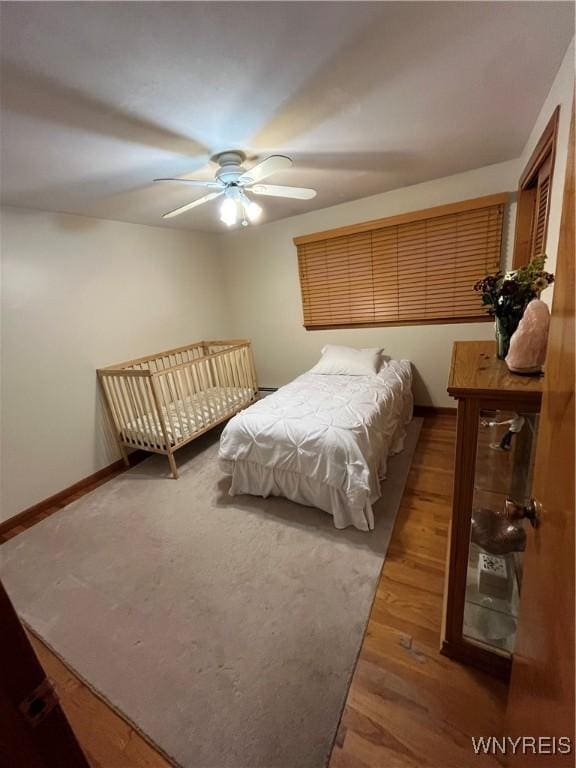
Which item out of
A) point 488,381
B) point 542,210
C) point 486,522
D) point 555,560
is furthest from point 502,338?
point 542,210

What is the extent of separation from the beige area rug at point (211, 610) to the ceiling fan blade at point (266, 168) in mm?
2078

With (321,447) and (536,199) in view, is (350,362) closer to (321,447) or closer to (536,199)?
(321,447)

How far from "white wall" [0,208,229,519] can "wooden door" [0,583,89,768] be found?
2381 millimetres

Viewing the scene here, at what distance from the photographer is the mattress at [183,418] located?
2.64 meters

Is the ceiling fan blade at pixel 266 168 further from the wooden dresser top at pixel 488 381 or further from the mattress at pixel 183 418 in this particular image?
the mattress at pixel 183 418

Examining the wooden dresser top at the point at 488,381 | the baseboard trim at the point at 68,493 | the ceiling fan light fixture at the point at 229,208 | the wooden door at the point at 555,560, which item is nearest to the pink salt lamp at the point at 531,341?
the wooden dresser top at the point at 488,381

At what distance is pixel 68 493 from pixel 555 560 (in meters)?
3.17

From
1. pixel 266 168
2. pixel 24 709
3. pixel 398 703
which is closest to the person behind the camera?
pixel 24 709

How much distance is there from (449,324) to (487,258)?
642 millimetres

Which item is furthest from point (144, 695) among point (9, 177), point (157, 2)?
point (9, 177)

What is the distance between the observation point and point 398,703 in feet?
3.52

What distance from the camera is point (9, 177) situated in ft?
5.85

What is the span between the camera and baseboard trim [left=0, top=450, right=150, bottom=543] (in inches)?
89.0

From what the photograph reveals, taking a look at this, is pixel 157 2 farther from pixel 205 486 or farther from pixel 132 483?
pixel 132 483
